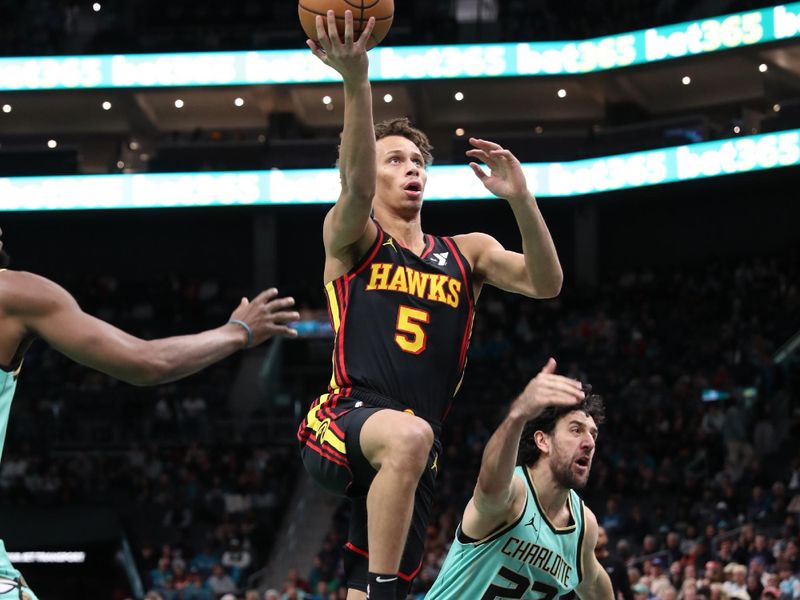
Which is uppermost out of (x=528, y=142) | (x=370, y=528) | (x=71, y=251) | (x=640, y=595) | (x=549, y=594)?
(x=528, y=142)

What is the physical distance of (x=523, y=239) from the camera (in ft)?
23.5

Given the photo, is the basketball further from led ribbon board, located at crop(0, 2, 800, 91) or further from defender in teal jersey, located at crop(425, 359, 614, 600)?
led ribbon board, located at crop(0, 2, 800, 91)

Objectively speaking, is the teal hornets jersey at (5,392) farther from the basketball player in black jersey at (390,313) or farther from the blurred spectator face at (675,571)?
the blurred spectator face at (675,571)

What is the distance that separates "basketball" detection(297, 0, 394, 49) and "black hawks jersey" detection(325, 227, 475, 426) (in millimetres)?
1118

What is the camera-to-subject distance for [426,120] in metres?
40.8

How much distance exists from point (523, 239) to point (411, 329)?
82cm

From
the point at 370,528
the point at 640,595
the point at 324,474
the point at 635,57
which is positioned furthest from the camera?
the point at 635,57

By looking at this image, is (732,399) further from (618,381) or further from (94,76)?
(94,76)

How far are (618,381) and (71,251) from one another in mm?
20041

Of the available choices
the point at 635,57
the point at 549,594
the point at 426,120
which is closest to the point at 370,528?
the point at 549,594

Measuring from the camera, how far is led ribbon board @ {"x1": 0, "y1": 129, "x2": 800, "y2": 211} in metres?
34.8

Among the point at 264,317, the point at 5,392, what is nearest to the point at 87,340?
the point at 5,392

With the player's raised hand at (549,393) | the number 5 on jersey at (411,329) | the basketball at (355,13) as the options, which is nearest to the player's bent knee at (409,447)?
the player's raised hand at (549,393)

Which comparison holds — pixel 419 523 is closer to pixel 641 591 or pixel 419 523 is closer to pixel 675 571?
pixel 641 591
